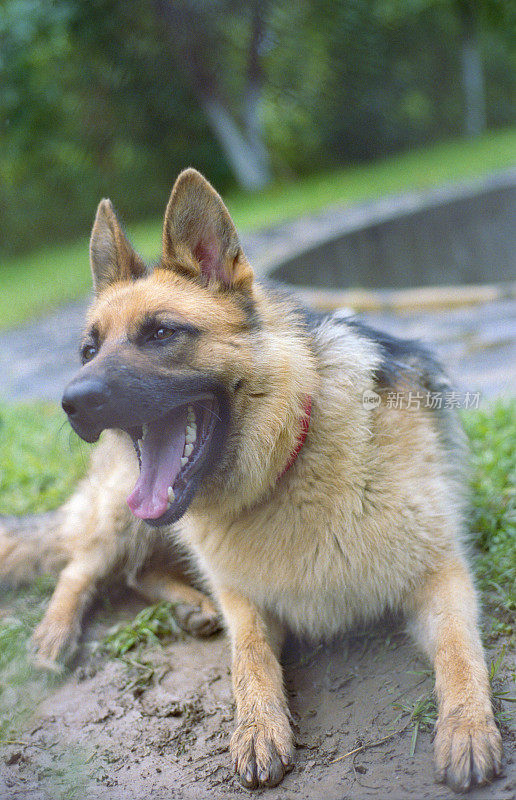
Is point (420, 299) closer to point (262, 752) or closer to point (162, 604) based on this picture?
point (162, 604)

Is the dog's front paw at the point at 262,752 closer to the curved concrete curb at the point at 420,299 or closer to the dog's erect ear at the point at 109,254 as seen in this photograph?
the dog's erect ear at the point at 109,254

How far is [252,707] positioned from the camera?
246 centimetres

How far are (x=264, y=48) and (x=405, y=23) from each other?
514 inches

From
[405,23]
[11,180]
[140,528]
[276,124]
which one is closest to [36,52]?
[11,180]

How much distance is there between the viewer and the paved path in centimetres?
608

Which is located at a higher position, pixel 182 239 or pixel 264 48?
pixel 264 48

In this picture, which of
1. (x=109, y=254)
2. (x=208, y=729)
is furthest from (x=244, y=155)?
(x=208, y=729)

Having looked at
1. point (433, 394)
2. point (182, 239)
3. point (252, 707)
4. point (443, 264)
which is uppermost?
point (182, 239)

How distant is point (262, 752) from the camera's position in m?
2.29

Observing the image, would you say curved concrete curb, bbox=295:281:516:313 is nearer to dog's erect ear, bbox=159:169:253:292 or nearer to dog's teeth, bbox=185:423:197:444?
dog's erect ear, bbox=159:169:253:292

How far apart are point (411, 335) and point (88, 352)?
15.7 feet

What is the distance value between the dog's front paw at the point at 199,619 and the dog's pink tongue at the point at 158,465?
0.85 meters

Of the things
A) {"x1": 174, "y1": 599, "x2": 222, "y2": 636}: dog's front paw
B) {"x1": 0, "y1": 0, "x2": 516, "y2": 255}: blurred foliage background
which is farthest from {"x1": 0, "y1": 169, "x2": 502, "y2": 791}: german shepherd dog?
{"x1": 0, "y1": 0, "x2": 516, "y2": 255}: blurred foliage background

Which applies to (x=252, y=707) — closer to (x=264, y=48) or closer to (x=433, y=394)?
(x=433, y=394)
